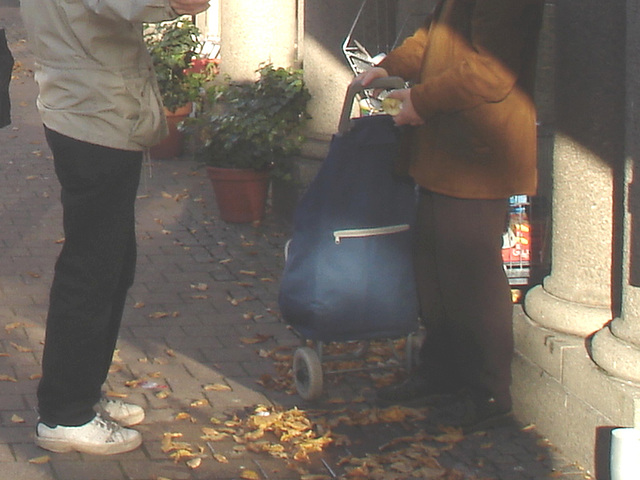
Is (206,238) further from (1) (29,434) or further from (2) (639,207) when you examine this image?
(2) (639,207)

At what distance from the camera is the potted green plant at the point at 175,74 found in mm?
10055

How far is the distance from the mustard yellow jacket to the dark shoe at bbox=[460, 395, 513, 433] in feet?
2.58

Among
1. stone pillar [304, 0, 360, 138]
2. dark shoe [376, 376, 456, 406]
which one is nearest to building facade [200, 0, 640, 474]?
dark shoe [376, 376, 456, 406]

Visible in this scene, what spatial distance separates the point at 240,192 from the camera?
7.98 metres

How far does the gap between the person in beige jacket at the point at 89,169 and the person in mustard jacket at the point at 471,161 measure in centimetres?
93

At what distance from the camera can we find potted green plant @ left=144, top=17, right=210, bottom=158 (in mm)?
10055

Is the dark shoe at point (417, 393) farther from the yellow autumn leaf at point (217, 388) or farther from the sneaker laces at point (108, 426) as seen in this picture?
the sneaker laces at point (108, 426)

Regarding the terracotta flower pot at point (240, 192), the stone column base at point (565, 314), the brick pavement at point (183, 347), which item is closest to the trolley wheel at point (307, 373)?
the brick pavement at point (183, 347)

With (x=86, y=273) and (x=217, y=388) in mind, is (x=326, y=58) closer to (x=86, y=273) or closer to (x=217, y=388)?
(x=217, y=388)

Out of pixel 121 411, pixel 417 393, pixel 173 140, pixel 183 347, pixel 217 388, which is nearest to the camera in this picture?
pixel 121 411

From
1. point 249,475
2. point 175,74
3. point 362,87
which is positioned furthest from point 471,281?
point 175,74

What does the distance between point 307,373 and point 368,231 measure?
66 centimetres

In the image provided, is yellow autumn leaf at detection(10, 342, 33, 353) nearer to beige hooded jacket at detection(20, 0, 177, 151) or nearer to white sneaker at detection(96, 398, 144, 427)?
white sneaker at detection(96, 398, 144, 427)

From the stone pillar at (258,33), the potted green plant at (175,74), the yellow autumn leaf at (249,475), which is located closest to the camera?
the yellow autumn leaf at (249,475)
